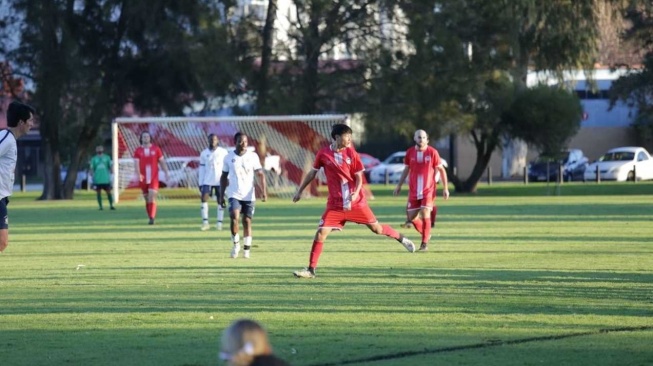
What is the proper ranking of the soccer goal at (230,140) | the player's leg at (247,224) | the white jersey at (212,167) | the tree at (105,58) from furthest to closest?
the tree at (105,58), the soccer goal at (230,140), the white jersey at (212,167), the player's leg at (247,224)

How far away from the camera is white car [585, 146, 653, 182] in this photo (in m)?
63.4

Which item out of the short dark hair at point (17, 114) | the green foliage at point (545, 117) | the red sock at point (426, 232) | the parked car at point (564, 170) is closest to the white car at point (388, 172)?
the parked car at point (564, 170)

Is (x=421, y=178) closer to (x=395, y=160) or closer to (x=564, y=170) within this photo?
(x=564, y=170)

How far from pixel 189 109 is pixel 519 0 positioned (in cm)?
1455

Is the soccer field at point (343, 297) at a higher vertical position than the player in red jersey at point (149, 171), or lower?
lower

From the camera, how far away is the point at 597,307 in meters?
12.1

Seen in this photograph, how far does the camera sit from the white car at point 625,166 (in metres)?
63.4

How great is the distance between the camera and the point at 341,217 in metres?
16.0

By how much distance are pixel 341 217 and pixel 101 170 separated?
22573mm

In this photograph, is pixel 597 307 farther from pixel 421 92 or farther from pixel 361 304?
pixel 421 92

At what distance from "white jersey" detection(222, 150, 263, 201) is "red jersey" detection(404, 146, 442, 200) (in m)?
3.18

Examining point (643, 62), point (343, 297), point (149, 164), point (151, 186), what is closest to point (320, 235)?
point (343, 297)

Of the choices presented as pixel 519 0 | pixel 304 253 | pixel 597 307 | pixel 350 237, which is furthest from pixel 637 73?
pixel 597 307

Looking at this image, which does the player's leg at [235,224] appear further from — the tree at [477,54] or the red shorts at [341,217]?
the tree at [477,54]
